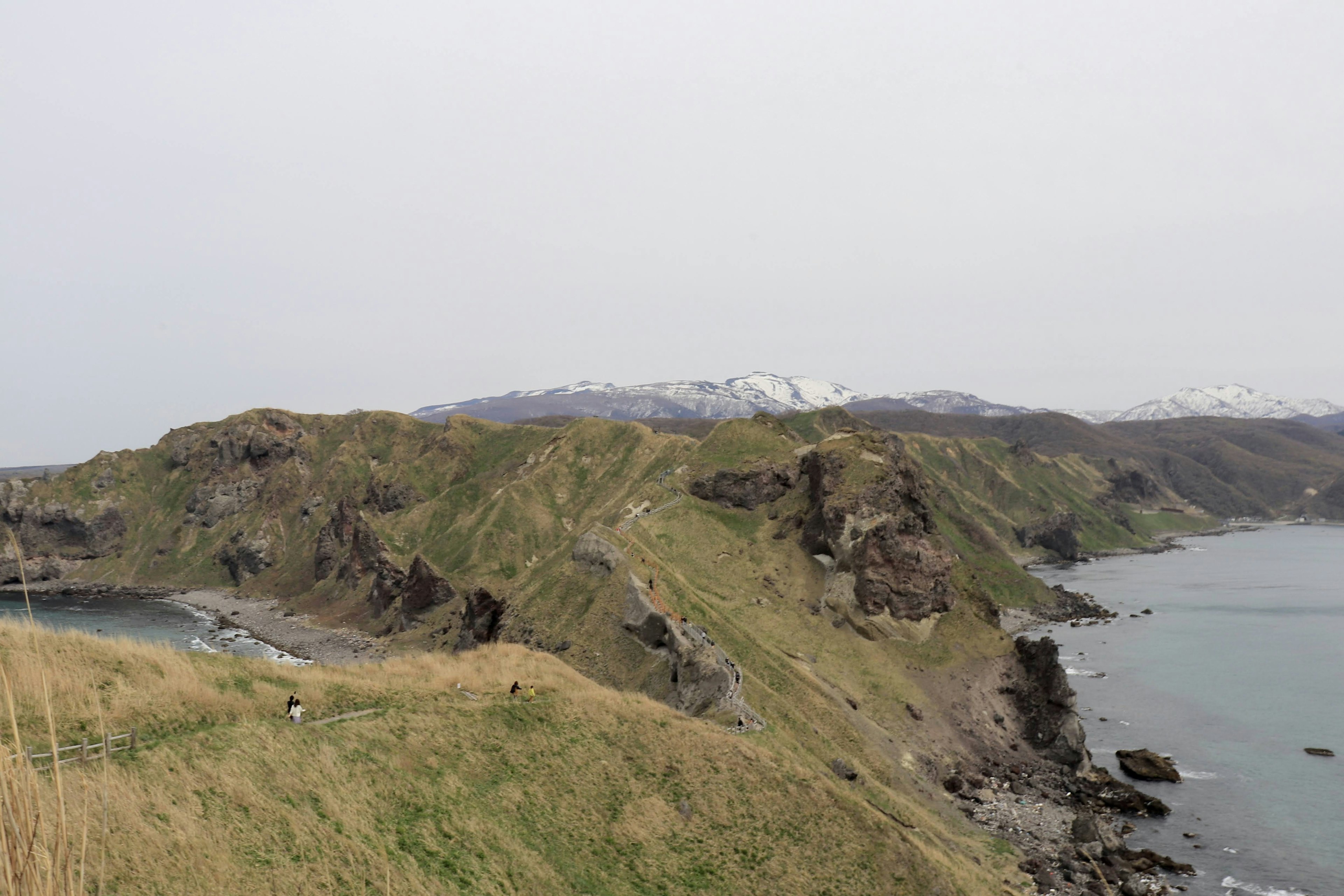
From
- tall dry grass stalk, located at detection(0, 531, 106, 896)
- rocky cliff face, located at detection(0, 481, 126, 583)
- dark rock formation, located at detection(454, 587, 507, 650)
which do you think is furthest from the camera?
rocky cliff face, located at detection(0, 481, 126, 583)

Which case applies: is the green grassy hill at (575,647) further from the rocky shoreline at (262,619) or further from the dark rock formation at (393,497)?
the rocky shoreline at (262,619)

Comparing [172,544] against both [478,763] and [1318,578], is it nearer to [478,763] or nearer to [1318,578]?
[478,763]

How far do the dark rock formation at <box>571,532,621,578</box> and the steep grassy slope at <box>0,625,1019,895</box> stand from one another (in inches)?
887

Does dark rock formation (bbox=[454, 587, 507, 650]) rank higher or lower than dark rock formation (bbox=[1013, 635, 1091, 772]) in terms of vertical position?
higher

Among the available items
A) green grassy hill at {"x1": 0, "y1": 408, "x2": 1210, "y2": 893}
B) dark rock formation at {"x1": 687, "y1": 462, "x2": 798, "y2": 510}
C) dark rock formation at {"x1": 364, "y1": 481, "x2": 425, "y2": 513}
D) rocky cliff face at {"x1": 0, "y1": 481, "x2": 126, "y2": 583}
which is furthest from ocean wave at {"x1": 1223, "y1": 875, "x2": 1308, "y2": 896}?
rocky cliff face at {"x1": 0, "y1": 481, "x2": 126, "y2": 583}

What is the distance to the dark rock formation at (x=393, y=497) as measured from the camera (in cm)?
15238

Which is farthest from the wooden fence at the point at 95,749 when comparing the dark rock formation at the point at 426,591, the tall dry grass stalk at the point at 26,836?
the dark rock formation at the point at 426,591

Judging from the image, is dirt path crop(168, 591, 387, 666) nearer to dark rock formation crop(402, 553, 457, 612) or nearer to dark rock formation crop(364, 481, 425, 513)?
dark rock formation crop(402, 553, 457, 612)

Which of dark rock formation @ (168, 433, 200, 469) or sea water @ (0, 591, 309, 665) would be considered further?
dark rock formation @ (168, 433, 200, 469)

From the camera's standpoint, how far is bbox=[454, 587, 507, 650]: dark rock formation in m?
88.1

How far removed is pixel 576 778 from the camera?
3691 centimetres

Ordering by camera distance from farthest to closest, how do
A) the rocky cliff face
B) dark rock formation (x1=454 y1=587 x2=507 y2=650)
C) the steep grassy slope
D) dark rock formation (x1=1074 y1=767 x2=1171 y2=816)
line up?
1. the rocky cliff face
2. dark rock formation (x1=454 y1=587 x2=507 y2=650)
3. dark rock formation (x1=1074 y1=767 x2=1171 y2=816)
4. the steep grassy slope

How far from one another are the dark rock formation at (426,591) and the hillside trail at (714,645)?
4017cm

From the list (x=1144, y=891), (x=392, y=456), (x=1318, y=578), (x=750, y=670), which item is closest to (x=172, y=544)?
(x=392, y=456)
